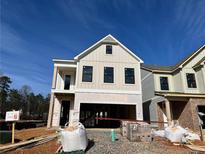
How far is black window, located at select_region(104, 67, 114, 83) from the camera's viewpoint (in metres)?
15.0

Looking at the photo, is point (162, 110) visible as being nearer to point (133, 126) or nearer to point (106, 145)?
point (133, 126)

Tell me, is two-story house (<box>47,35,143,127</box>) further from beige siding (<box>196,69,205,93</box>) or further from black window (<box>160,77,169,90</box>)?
beige siding (<box>196,69,205,93</box>)

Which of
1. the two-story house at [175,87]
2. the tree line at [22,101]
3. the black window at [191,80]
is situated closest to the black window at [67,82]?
the two-story house at [175,87]

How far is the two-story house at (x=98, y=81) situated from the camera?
47.1 feet

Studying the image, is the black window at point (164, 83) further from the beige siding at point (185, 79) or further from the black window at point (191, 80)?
the black window at point (191, 80)

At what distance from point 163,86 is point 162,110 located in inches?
122

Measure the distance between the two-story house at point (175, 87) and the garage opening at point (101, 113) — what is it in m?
3.00

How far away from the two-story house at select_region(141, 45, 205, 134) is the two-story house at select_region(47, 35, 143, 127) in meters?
2.62

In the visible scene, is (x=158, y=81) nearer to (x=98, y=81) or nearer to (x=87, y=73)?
(x=98, y=81)

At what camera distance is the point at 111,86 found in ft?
48.3

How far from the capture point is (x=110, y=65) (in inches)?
610

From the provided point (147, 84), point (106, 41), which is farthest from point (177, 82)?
point (106, 41)

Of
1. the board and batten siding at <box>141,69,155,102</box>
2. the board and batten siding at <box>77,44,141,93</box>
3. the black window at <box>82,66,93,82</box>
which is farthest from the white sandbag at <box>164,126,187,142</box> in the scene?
the black window at <box>82,66,93,82</box>

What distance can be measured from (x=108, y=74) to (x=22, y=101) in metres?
55.8
